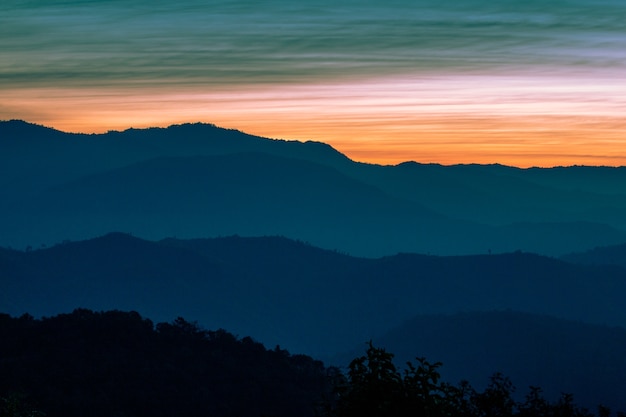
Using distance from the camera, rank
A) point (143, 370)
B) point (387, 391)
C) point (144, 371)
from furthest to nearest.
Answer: point (143, 370) → point (144, 371) → point (387, 391)

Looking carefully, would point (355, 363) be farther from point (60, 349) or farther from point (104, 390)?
point (60, 349)

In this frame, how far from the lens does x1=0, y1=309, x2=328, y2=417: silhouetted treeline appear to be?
106m

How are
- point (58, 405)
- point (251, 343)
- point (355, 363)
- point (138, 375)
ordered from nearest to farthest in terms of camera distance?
point (355, 363) → point (58, 405) → point (138, 375) → point (251, 343)

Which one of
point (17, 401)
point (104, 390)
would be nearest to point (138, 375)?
point (104, 390)

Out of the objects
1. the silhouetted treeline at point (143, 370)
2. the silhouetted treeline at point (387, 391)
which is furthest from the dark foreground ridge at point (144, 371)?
the silhouetted treeline at point (387, 391)

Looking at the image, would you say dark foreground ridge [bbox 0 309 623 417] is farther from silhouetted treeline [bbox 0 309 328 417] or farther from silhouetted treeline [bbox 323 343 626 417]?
silhouetted treeline [bbox 323 343 626 417]

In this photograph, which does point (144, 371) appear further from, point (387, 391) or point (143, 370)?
point (387, 391)

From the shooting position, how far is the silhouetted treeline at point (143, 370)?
106125 mm

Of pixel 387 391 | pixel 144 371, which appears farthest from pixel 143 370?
pixel 387 391

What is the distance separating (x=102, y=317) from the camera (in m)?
138

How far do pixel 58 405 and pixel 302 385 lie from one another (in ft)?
121

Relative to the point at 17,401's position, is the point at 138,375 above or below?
below

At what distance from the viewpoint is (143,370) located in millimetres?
118125

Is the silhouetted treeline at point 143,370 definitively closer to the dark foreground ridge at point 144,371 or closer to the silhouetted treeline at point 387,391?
the dark foreground ridge at point 144,371
